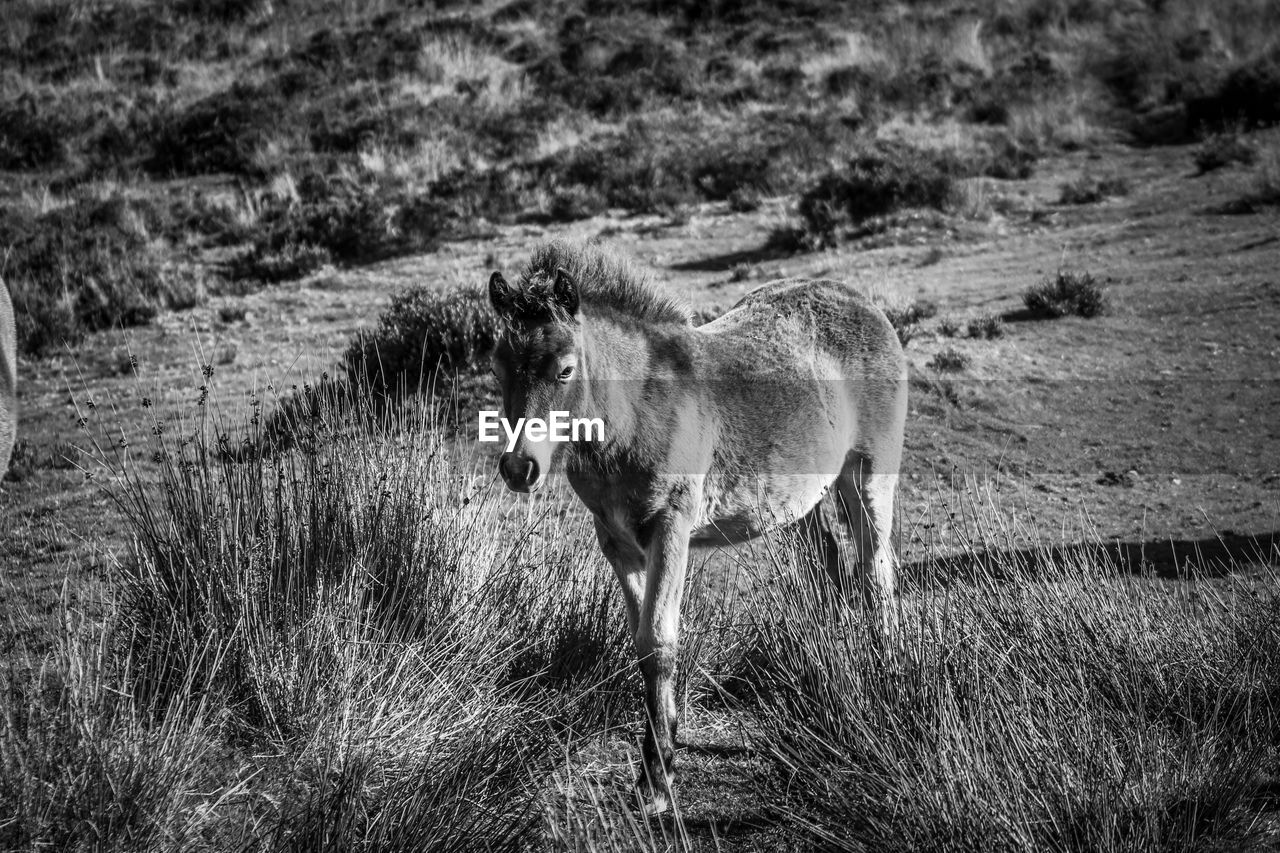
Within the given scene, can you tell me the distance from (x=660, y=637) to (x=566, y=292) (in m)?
1.58

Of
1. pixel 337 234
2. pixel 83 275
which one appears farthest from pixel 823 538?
pixel 83 275

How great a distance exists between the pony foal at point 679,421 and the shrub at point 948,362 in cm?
532

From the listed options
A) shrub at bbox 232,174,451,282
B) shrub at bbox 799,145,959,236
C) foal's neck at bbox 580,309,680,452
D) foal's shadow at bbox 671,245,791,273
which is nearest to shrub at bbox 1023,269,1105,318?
foal's shadow at bbox 671,245,791,273

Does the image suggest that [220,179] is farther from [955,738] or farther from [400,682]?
[955,738]

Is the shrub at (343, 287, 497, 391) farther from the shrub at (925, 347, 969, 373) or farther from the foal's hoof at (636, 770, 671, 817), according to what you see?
the foal's hoof at (636, 770, 671, 817)

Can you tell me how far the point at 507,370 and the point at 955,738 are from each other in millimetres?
2265

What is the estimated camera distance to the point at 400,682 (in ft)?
15.3

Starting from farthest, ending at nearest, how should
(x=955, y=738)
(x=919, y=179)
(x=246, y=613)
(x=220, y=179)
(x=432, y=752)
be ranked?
(x=220, y=179), (x=919, y=179), (x=246, y=613), (x=432, y=752), (x=955, y=738)

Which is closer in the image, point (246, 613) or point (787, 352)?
point (246, 613)

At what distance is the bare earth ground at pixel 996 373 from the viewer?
7576 millimetres

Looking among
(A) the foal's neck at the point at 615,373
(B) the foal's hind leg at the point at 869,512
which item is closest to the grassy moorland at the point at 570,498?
(B) the foal's hind leg at the point at 869,512

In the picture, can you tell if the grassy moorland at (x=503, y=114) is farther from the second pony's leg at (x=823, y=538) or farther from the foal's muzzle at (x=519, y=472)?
the foal's muzzle at (x=519, y=472)

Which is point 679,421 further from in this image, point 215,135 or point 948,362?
point 215,135

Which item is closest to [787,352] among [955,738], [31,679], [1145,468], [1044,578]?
[1044,578]
